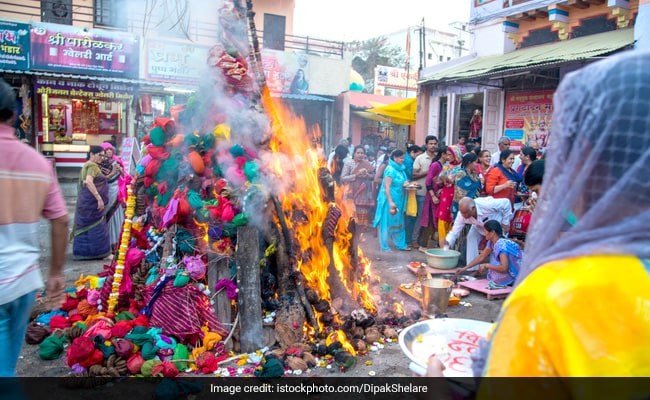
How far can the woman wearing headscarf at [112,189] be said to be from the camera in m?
8.45

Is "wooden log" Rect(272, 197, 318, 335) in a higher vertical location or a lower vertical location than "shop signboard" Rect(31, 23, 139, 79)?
lower

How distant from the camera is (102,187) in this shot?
26.9 ft

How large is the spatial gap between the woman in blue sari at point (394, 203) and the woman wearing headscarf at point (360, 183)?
79 cm

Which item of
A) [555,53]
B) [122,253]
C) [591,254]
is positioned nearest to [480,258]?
[122,253]

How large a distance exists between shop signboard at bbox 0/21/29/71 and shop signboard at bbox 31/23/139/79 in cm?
20

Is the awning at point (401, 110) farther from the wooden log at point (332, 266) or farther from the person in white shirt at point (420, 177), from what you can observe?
the wooden log at point (332, 266)

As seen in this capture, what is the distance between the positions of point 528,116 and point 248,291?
34.6 feet

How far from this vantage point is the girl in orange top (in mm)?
7582

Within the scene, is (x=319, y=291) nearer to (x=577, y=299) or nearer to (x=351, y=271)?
(x=351, y=271)

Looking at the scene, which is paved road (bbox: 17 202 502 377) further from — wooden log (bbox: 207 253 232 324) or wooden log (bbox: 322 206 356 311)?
wooden log (bbox: 207 253 232 324)

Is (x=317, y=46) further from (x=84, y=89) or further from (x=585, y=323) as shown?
(x=585, y=323)

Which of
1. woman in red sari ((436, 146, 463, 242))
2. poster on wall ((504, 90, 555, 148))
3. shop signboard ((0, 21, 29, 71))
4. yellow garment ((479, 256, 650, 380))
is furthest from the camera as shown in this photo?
shop signboard ((0, 21, 29, 71))

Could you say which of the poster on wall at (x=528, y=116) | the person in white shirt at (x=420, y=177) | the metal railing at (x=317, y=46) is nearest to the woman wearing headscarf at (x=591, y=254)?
the person in white shirt at (x=420, y=177)

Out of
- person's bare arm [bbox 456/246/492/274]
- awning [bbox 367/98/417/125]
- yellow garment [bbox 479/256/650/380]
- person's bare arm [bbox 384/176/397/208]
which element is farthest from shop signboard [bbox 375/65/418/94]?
yellow garment [bbox 479/256/650/380]
